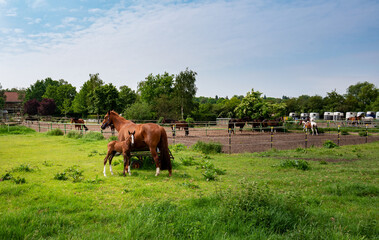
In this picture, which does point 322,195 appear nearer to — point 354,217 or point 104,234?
point 354,217

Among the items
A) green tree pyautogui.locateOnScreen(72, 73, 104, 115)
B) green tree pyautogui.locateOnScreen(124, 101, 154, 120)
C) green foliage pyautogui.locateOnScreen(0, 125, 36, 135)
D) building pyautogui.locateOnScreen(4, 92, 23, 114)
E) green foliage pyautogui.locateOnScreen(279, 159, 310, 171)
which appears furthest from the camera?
building pyautogui.locateOnScreen(4, 92, 23, 114)

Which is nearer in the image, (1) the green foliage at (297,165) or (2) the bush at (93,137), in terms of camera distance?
(1) the green foliage at (297,165)

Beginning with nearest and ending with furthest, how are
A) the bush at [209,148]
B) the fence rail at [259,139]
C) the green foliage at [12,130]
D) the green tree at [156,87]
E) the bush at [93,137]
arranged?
the bush at [209,148] < the fence rail at [259,139] < the bush at [93,137] < the green foliage at [12,130] < the green tree at [156,87]

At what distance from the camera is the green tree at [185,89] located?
49.8 metres

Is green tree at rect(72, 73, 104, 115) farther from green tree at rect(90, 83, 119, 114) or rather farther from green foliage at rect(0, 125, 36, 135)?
green foliage at rect(0, 125, 36, 135)

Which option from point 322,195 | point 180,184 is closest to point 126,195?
point 180,184

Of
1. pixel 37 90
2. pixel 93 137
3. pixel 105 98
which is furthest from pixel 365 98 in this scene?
pixel 37 90

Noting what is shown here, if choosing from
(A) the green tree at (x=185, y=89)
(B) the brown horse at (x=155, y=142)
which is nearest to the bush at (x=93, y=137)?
(B) the brown horse at (x=155, y=142)

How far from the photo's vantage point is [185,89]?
50.5 metres

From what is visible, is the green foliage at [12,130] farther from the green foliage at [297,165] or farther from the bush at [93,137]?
the green foliage at [297,165]

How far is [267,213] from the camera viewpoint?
3545 mm

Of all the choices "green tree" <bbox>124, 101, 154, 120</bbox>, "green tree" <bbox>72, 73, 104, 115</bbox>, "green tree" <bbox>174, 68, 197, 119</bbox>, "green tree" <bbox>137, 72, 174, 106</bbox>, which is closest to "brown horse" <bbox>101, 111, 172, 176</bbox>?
"green tree" <bbox>124, 101, 154, 120</bbox>

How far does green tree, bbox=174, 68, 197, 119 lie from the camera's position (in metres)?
49.8

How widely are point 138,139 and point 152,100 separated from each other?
48.7m
